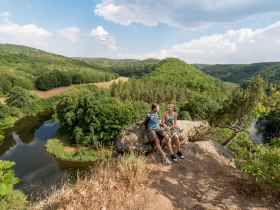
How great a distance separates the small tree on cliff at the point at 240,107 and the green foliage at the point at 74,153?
22.7m

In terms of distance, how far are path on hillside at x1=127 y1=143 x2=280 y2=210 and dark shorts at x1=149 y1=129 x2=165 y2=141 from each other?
2.19 ft

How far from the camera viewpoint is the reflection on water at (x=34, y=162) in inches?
1133

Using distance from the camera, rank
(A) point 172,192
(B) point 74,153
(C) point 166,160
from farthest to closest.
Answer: (B) point 74,153, (C) point 166,160, (A) point 172,192

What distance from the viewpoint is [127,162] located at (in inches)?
275

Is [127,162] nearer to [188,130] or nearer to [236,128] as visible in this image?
[188,130]

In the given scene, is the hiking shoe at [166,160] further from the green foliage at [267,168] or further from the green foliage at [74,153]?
the green foliage at [74,153]

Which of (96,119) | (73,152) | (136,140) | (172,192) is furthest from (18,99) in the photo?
(172,192)

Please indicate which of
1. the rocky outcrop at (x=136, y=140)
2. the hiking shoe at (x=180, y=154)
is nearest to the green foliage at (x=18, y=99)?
the rocky outcrop at (x=136, y=140)

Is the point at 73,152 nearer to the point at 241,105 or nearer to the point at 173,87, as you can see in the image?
the point at 241,105

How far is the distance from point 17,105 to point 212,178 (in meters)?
63.6

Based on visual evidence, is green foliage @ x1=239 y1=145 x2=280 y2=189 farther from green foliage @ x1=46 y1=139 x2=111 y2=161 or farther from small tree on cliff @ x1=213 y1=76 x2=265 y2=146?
green foliage @ x1=46 y1=139 x2=111 y2=161

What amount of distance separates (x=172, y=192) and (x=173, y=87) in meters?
66.9

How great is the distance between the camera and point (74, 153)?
37.0 m

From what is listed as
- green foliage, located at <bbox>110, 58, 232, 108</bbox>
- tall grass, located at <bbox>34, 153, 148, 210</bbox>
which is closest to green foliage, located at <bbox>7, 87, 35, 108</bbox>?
green foliage, located at <bbox>110, 58, 232, 108</bbox>
